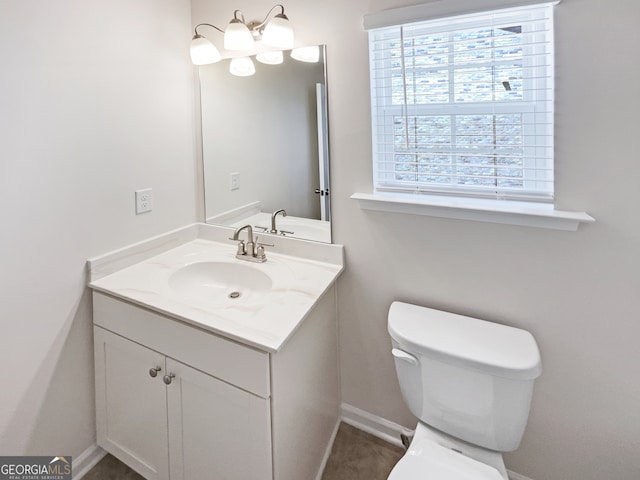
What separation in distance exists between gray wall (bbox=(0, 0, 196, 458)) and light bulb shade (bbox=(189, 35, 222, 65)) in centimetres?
15

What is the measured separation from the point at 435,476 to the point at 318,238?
3.17ft

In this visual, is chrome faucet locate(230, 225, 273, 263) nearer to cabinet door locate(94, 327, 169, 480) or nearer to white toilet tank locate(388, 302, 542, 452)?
cabinet door locate(94, 327, 169, 480)

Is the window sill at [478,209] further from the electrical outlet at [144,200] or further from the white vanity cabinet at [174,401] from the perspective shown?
the electrical outlet at [144,200]

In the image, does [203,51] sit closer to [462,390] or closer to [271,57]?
[271,57]

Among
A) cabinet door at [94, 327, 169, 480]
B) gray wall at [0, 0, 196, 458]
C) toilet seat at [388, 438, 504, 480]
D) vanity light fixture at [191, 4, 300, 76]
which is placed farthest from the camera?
vanity light fixture at [191, 4, 300, 76]

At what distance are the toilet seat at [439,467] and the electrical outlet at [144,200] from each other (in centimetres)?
144

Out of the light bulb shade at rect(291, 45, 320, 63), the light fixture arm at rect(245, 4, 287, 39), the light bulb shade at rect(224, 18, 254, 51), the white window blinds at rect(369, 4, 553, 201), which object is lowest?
the white window blinds at rect(369, 4, 553, 201)

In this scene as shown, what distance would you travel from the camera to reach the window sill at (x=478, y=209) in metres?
1.09

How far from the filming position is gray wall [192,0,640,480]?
102cm

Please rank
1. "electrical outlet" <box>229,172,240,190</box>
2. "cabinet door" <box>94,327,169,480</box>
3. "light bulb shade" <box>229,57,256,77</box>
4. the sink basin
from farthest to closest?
"electrical outlet" <box>229,172,240,190</box> < "light bulb shade" <box>229,57,256,77</box> < the sink basin < "cabinet door" <box>94,327,169,480</box>

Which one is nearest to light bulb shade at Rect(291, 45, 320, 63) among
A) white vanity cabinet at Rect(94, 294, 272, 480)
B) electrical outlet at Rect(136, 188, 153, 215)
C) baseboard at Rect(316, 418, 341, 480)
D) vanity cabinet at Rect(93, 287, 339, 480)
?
electrical outlet at Rect(136, 188, 153, 215)

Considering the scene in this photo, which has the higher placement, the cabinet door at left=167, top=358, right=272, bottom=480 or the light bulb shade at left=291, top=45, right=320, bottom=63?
the light bulb shade at left=291, top=45, right=320, bottom=63

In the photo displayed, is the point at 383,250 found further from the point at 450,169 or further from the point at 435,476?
A: the point at 435,476

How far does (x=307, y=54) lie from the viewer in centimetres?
143
